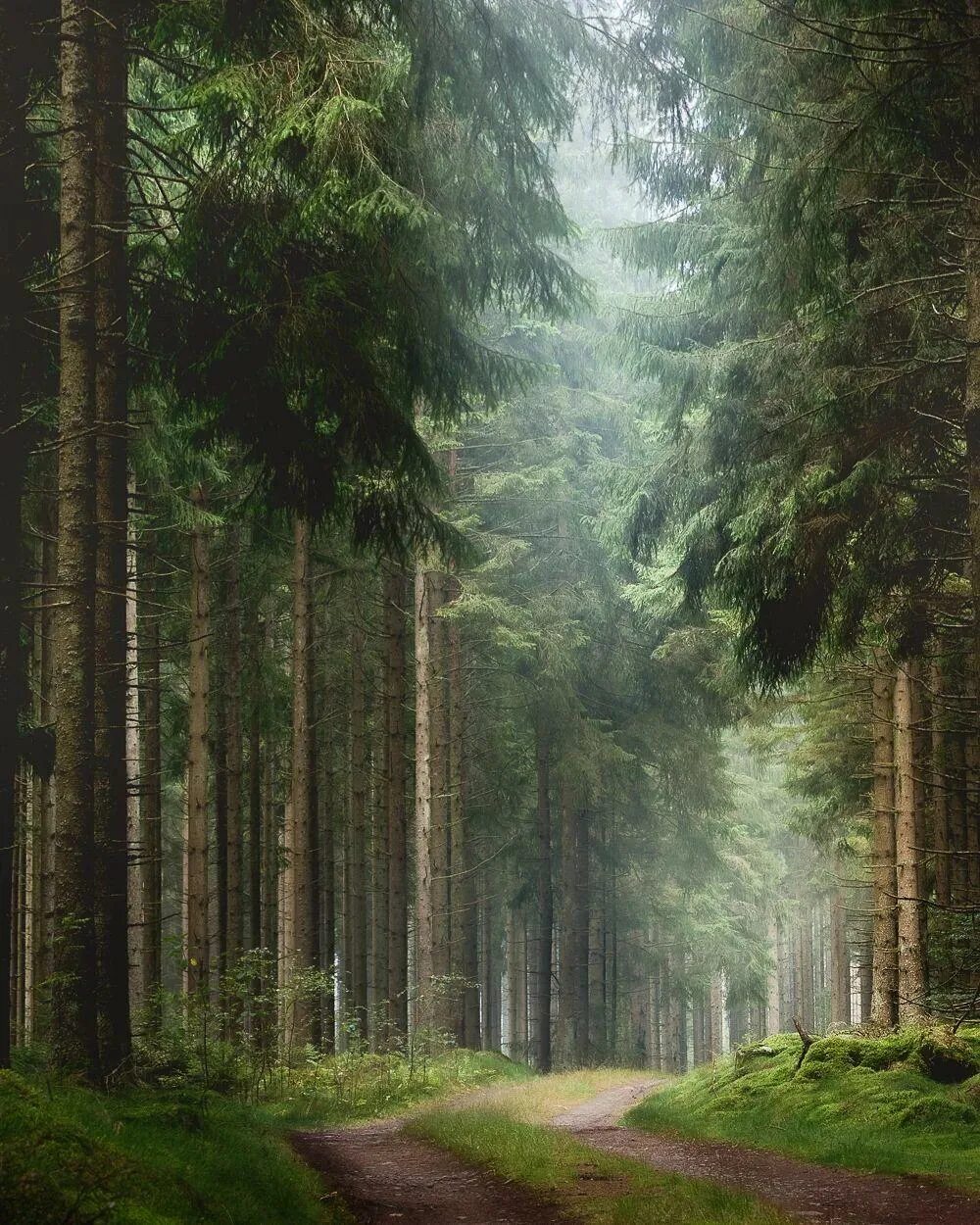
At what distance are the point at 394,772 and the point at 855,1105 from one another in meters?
10.4

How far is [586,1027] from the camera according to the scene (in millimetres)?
25328

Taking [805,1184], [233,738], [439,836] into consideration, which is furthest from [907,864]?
[233,738]

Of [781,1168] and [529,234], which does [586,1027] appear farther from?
[529,234]

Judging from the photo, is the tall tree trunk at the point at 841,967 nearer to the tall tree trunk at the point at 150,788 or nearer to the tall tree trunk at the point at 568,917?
the tall tree trunk at the point at 568,917

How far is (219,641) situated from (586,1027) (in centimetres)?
1240

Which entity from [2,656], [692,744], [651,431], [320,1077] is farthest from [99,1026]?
[692,744]

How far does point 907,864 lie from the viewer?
1441 cm

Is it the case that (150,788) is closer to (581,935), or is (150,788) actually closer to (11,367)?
(11,367)

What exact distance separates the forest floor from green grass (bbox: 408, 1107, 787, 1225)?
0.01 metres

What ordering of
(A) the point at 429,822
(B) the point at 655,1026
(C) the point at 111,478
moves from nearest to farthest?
(C) the point at 111,478 → (A) the point at 429,822 → (B) the point at 655,1026

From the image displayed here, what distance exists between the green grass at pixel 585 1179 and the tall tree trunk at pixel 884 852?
6.03 metres

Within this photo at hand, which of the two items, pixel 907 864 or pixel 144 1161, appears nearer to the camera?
pixel 144 1161

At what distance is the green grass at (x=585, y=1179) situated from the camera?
21.9 ft

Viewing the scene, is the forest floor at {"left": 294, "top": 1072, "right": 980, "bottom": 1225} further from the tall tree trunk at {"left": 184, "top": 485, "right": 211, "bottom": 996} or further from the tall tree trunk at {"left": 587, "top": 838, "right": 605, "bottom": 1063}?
the tall tree trunk at {"left": 587, "top": 838, "right": 605, "bottom": 1063}
